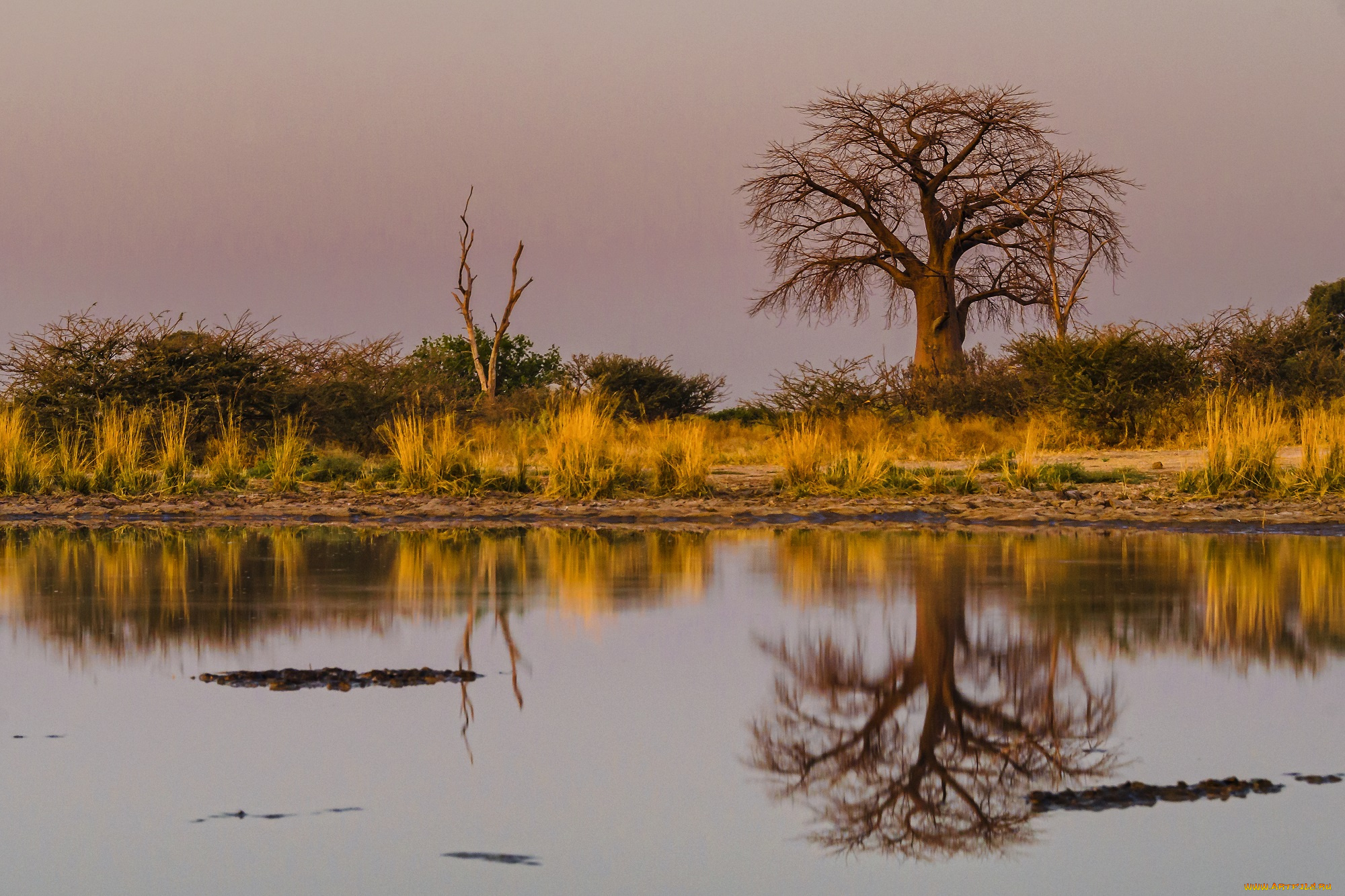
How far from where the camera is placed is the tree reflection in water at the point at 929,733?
450cm

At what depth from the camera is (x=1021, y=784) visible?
4.84 meters

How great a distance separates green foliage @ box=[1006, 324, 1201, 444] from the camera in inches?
1071

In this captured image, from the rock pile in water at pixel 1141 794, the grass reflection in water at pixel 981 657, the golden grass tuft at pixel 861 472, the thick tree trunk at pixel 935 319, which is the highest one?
the thick tree trunk at pixel 935 319

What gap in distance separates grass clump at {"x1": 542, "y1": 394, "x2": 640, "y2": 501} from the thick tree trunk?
66.2ft

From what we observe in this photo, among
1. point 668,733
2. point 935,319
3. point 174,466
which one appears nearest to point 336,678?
point 668,733

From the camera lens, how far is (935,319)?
126ft

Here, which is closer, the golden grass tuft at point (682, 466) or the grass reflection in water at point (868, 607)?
the grass reflection in water at point (868, 607)

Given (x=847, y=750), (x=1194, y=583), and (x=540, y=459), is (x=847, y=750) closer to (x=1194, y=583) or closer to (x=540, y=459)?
(x=1194, y=583)

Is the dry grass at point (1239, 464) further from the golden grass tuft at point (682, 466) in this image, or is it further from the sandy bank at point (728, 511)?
the golden grass tuft at point (682, 466)

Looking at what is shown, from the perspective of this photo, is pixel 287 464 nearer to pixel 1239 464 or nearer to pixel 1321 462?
pixel 1239 464

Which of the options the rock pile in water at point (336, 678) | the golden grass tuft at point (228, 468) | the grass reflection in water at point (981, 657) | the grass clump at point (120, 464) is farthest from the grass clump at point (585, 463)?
the rock pile in water at point (336, 678)

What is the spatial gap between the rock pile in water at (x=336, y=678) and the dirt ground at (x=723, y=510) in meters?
9.04

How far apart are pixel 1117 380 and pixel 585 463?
12.3 metres

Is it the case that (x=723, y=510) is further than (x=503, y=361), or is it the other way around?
(x=503, y=361)
